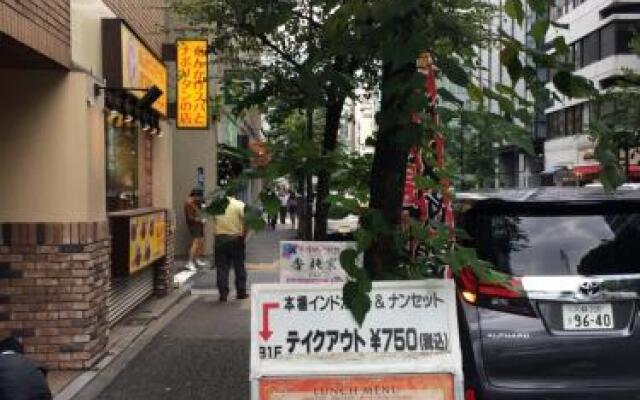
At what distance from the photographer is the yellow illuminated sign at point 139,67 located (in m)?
10.2

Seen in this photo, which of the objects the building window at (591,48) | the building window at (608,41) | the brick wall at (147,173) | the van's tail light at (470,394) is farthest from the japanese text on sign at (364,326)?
the building window at (591,48)

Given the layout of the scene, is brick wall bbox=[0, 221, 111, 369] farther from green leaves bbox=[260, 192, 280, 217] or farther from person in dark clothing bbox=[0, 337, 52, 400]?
green leaves bbox=[260, 192, 280, 217]

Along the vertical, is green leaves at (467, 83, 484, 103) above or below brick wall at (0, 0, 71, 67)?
below

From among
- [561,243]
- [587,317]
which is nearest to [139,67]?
[561,243]

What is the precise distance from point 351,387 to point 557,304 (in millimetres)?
1852

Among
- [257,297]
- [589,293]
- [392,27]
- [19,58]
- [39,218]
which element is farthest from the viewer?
[39,218]

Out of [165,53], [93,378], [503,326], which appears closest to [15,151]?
[93,378]

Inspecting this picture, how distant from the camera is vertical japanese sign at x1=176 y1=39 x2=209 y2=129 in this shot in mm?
15000

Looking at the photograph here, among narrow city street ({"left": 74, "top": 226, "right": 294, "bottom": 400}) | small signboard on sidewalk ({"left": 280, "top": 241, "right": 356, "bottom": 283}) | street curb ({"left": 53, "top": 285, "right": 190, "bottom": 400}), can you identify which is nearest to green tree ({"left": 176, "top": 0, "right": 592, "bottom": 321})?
narrow city street ({"left": 74, "top": 226, "right": 294, "bottom": 400})

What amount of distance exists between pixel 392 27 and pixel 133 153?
9905 mm

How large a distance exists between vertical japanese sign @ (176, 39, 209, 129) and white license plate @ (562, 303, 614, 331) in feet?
35.0

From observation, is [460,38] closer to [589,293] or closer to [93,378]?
[589,293]

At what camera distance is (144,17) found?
Answer: 12828mm

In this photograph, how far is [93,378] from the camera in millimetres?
8109
